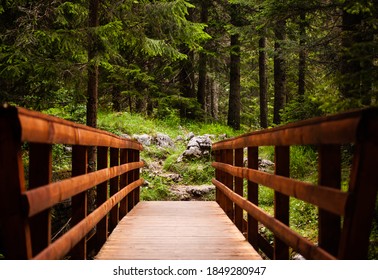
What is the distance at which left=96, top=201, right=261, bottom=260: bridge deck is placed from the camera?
4.83 meters

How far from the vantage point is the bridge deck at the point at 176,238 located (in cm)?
483

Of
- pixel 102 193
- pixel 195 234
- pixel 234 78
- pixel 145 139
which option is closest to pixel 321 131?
pixel 102 193

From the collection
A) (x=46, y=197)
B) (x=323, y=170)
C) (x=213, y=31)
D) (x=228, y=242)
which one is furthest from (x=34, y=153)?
(x=213, y=31)

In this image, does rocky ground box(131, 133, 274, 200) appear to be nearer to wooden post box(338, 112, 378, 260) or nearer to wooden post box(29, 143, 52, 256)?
wooden post box(29, 143, 52, 256)

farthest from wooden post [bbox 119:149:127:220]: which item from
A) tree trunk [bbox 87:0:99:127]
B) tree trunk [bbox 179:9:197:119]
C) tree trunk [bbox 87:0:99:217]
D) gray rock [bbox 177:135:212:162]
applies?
tree trunk [bbox 179:9:197:119]

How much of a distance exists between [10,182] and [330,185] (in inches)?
78.6

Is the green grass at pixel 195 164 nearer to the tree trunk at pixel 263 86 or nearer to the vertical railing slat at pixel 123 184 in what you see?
the vertical railing slat at pixel 123 184

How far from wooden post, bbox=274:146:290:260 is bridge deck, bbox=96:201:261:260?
2.49 feet

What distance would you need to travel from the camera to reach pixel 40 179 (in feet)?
9.62

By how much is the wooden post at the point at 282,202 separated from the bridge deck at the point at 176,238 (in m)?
0.76

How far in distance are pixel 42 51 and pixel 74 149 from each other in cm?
778

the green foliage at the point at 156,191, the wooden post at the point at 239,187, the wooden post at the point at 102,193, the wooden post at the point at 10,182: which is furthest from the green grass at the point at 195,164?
the wooden post at the point at 10,182
